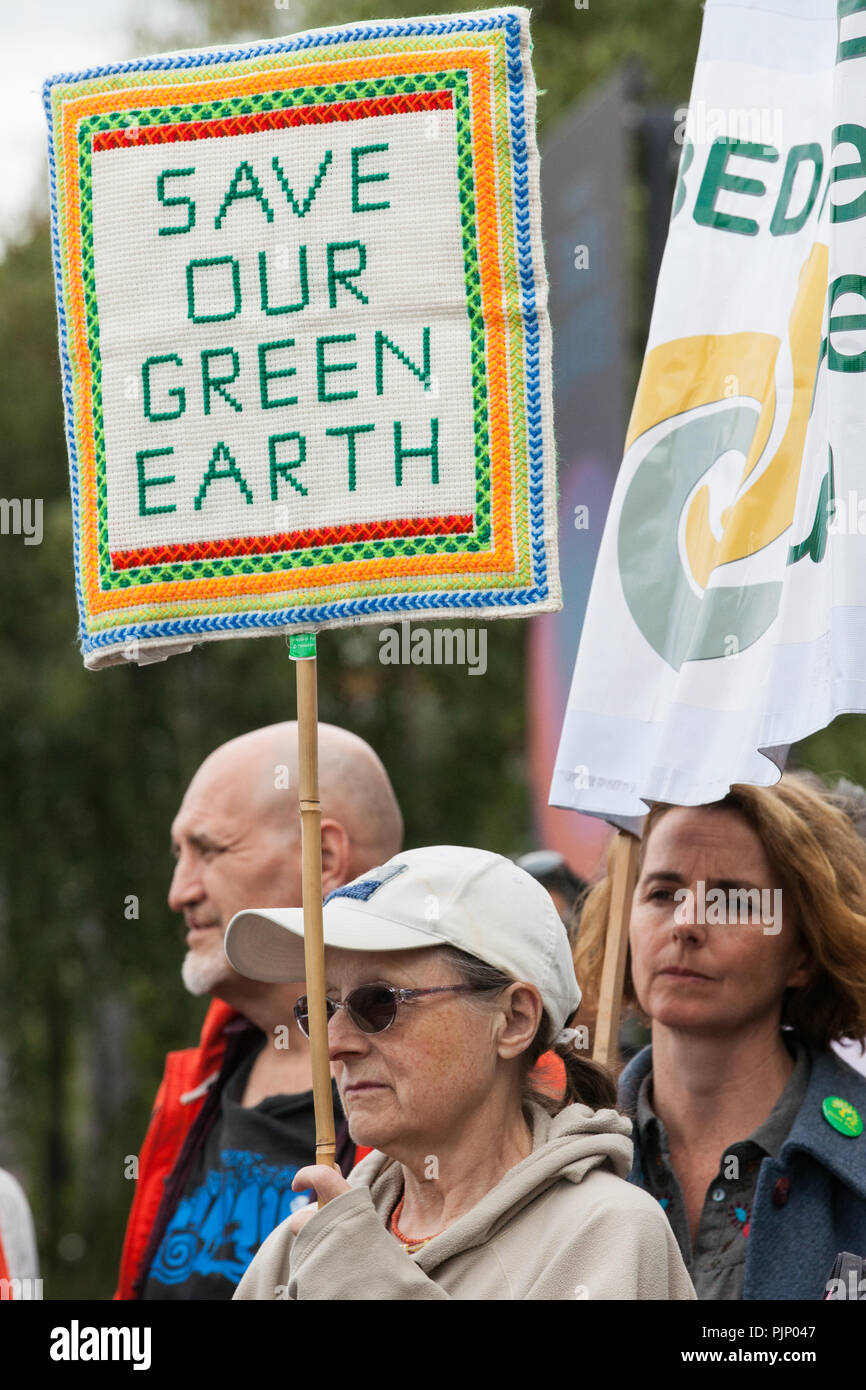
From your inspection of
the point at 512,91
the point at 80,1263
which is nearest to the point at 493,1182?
the point at 512,91

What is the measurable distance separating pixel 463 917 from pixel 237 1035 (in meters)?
1.71

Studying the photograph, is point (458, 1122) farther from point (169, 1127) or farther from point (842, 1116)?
point (169, 1127)

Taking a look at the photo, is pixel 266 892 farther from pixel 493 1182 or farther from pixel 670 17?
pixel 670 17

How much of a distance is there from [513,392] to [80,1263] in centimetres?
1118

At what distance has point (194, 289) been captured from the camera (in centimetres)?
293

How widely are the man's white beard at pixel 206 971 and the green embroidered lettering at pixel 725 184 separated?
181cm

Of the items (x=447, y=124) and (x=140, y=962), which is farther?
(x=140, y=962)

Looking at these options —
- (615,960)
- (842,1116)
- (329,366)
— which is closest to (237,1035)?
(615,960)

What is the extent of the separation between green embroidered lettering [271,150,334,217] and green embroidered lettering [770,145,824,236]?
37.2 inches

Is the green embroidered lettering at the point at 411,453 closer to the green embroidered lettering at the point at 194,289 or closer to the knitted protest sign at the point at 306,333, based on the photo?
the knitted protest sign at the point at 306,333

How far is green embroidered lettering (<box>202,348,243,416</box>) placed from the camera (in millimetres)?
2906

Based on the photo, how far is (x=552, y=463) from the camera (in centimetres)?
280

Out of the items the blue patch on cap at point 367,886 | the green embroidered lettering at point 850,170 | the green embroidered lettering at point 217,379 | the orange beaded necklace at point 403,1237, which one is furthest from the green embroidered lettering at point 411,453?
the orange beaded necklace at point 403,1237
